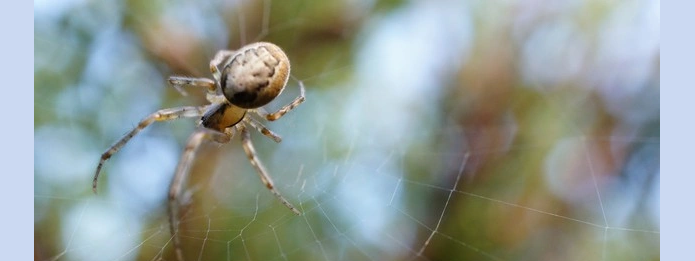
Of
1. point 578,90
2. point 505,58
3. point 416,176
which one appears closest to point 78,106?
point 416,176

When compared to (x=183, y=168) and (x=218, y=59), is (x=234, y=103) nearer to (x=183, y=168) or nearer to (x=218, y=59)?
(x=218, y=59)

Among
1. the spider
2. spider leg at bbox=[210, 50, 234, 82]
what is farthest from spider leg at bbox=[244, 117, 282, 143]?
spider leg at bbox=[210, 50, 234, 82]

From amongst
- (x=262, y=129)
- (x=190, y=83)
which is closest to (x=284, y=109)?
(x=262, y=129)

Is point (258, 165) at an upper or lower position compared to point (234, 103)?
lower

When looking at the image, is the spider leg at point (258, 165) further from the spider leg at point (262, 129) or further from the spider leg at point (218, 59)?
the spider leg at point (218, 59)

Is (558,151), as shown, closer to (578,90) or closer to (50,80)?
(578,90)

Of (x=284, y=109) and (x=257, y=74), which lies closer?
(x=257, y=74)
